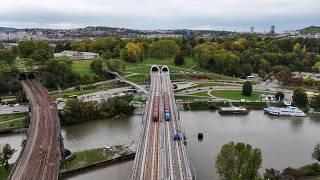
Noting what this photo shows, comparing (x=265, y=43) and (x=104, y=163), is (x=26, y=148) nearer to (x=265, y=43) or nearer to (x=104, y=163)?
(x=104, y=163)

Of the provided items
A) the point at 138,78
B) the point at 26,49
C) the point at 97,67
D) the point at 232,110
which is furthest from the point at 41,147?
the point at 26,49

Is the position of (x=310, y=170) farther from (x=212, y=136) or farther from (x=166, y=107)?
(x=166, y=107)

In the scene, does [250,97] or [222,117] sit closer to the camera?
[222,117]

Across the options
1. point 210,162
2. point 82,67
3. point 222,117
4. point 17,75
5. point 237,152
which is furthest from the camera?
point 82,67

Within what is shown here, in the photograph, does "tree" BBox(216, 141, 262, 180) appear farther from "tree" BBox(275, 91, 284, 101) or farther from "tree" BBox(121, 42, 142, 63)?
"tree" BBox(121, 42, 142, 63)

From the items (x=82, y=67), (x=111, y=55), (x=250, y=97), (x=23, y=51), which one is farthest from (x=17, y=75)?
(x=250, y=97)

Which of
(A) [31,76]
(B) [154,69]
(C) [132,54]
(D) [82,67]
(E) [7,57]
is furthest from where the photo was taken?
(C) [132,54]
